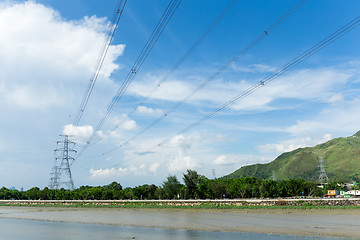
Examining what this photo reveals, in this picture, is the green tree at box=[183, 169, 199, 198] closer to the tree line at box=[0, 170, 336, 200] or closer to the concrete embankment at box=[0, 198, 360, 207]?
the tree line at box=[0, 170, 336, 200]

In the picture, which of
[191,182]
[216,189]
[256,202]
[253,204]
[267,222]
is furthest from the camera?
[191,182]

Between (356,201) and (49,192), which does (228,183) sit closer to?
(356,201)

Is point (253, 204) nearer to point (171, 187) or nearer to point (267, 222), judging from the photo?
point (267, 222)

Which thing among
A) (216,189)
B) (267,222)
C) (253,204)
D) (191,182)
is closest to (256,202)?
(253,204)

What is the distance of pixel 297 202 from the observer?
76.8 m

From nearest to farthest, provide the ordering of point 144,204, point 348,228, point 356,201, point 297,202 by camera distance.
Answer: point 348,228 → point 356,201 → point 297,202 → point 144,204

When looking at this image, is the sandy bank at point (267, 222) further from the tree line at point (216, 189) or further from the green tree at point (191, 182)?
the green tree at point (191, 182)

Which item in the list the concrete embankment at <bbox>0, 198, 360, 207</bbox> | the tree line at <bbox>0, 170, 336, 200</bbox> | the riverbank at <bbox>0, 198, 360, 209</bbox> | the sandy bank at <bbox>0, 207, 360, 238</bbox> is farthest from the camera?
the tree line at <bbox>0, 170, 336, 200</bbox>

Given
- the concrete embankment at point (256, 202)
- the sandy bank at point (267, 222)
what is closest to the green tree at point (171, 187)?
the concrete embankment at point (256, 202)

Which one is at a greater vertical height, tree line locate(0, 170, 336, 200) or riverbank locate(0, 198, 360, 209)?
tree line locate(0, 170, 336, 200)

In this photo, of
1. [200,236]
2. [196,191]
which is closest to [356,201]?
[200,236]

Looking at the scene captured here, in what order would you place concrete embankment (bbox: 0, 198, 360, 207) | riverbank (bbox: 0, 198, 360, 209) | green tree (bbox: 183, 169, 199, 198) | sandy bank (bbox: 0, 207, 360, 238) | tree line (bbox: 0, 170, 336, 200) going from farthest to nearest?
green tree (bbox: 183, 169, 199, 198) → tree line (bbox: 0, 170, 336, 200) → concrete embankment (bbox: 0, 198, 360, 207) → riverbank (bbox: 0, 198, 360, 209) → sandy bank (bbox: 0, 207, 360, 238)

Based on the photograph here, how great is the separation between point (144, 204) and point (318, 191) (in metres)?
68.3

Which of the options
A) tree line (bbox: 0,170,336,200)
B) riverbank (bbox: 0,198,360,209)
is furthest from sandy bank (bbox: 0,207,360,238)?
tree line (bbox: 0,170,336,200)
